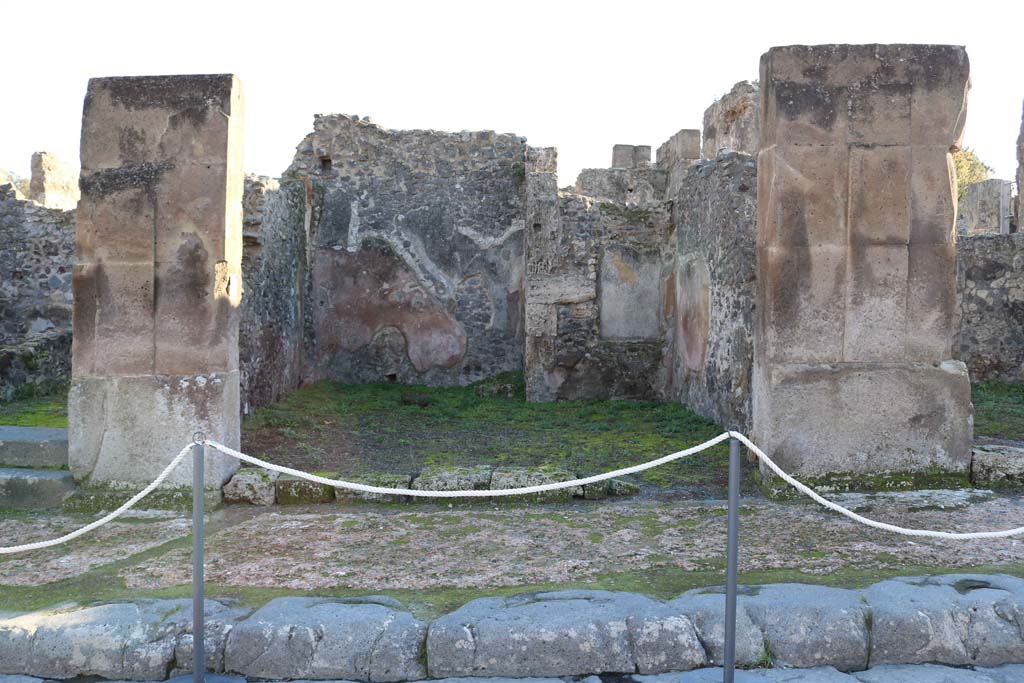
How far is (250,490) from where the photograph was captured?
4.53 m

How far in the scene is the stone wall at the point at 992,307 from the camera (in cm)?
938

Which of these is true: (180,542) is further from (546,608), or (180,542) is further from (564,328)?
(564,328)

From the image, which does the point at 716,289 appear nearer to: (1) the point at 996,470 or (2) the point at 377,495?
(1) the point at 996,470

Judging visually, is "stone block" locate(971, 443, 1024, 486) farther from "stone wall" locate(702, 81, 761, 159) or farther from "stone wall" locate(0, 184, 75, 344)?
"stone wall" locate(0, 184, 75, 344)

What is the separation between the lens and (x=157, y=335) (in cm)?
452

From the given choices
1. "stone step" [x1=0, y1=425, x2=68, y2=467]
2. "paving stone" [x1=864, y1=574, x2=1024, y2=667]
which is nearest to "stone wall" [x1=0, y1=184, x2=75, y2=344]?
"stone step" [x1=0, y1=425, x2=68, y2=467]

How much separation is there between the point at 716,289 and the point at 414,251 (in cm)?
438

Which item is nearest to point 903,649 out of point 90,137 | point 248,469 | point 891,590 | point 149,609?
point 891,590

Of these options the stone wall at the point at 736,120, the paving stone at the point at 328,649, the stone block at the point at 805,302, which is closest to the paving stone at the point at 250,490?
the paving stone at the point at 328,649

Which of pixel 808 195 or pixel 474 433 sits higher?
pixel 808 195

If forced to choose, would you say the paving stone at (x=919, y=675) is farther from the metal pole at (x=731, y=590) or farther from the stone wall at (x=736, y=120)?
the stone wall at (x=736, y=120)

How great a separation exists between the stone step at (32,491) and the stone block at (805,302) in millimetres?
3997

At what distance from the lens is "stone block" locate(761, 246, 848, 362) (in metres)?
4.59

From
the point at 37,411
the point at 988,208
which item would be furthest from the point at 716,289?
the point at 988,208
